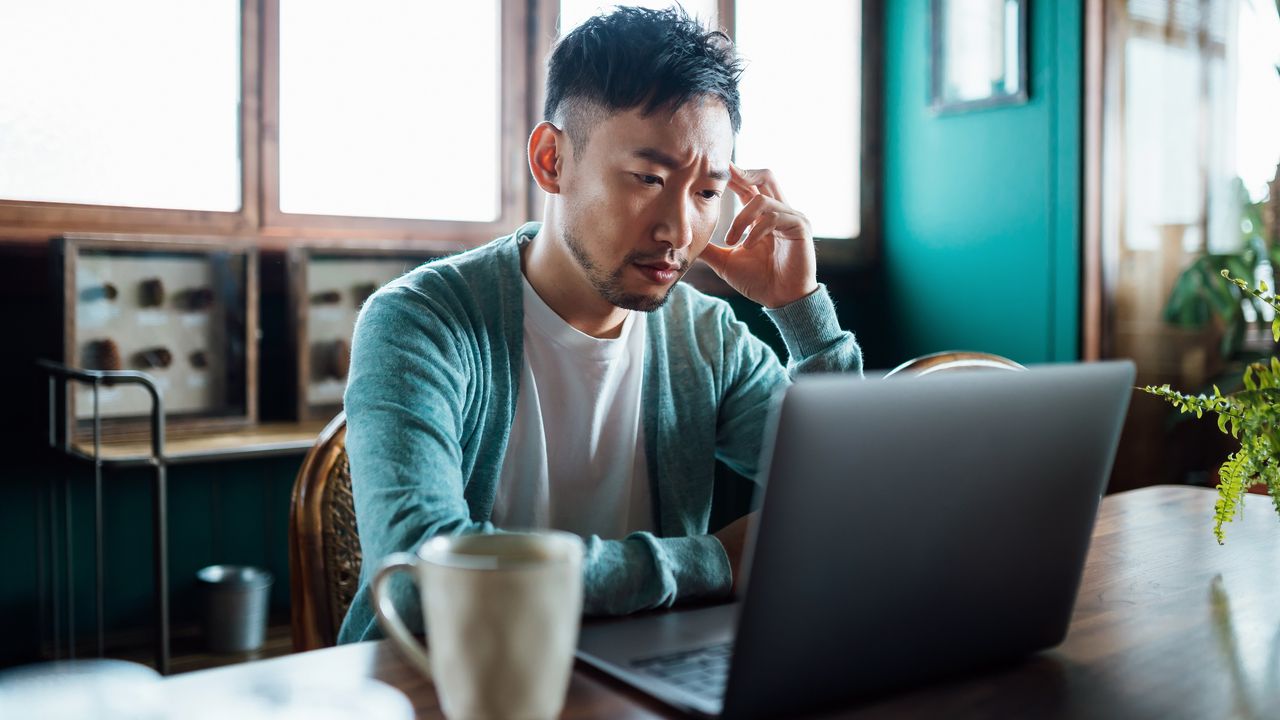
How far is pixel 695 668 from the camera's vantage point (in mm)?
703

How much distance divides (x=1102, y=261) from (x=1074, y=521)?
2.91 meters

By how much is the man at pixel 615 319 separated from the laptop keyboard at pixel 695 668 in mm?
428

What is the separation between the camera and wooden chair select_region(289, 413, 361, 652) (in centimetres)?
104

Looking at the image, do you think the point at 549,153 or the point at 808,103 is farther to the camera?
the point at 808,103

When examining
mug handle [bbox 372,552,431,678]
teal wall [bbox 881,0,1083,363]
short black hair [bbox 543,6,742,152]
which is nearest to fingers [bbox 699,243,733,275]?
short black hair [bbox 543,6,742,152]

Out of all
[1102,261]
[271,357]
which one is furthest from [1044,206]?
[271,357]

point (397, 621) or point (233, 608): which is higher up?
point (397, 621)

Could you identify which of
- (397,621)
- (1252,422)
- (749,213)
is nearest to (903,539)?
(397,621)

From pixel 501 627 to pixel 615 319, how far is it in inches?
38.2

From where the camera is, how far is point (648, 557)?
0.88m

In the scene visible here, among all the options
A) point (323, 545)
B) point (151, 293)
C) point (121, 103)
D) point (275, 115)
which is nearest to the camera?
point (323, 545)

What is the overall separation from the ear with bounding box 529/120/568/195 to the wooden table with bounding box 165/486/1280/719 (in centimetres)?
77

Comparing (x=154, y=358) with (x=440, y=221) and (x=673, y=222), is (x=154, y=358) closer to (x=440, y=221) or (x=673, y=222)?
(x=440, y=221)

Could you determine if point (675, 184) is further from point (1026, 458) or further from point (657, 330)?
point (1026, 458)
